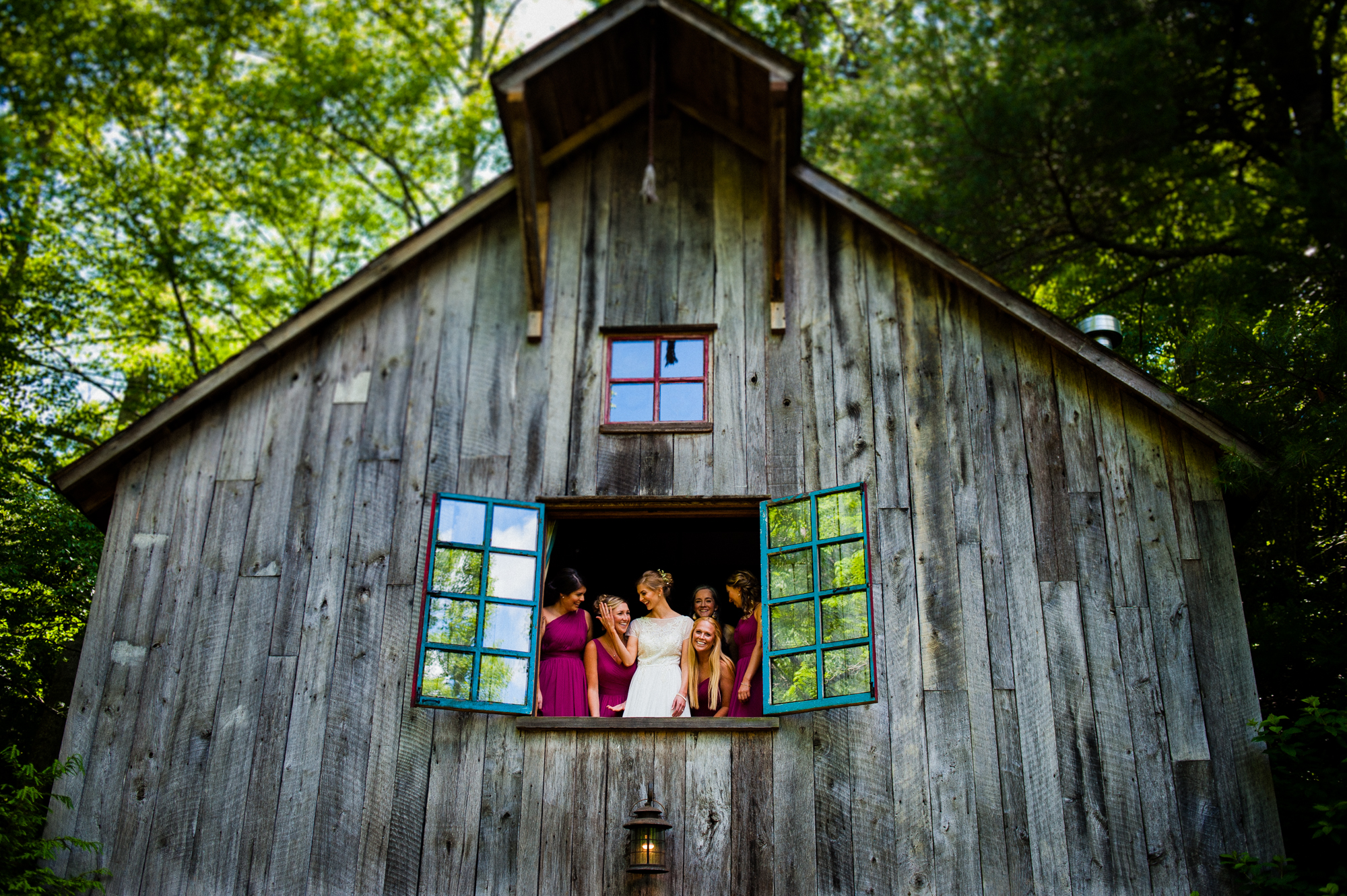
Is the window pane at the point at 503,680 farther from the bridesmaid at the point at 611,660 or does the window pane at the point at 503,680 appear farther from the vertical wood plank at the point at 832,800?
the vertical wood plank at the point at 832,800

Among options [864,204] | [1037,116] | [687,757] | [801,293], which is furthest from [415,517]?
[1037,116]

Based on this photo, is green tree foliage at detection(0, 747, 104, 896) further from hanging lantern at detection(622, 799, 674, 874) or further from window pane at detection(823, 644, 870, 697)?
window pane at detection(823, 644, 870, 697)

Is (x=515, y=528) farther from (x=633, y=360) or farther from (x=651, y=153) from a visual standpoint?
(x=651, y=153)

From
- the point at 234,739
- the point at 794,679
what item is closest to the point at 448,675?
the point at 234,739

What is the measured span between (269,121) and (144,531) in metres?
11.1

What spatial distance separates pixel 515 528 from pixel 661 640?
1468 millimetres

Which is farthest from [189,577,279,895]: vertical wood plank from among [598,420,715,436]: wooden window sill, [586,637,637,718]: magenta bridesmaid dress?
[598,420,715,436]: wooden window sill

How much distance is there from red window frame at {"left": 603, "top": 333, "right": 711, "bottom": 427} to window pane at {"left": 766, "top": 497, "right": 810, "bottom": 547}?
2.68ft

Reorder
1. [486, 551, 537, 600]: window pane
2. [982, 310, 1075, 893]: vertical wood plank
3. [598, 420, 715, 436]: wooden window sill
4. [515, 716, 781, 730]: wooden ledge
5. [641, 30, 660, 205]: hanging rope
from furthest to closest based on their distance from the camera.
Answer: [641, 30, 660, 205]: hanging rope, [598, 420, 715, 436]: wooden window sill, [486, 551, 537, 600]: window pane, [515, 716, 781, 730]: wooden ledge, [982, 310, 1075, 893]: vertical wood plank

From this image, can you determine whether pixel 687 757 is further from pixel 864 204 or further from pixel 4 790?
pixel 4 790

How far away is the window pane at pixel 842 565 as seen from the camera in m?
6.54

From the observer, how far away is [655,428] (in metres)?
7.39

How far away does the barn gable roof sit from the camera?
733 centimetres

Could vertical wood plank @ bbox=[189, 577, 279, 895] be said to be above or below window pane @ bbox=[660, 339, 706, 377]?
below
